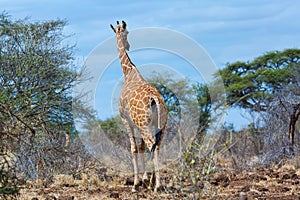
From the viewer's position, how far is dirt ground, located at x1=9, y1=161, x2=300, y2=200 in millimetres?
6715

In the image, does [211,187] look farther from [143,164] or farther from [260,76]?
[260,76]

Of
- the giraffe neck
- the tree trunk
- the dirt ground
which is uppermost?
the giraffe neck

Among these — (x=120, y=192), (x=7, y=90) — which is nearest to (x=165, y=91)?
(x=7, y=90)

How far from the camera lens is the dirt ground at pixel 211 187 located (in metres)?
6.71

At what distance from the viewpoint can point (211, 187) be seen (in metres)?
6.60

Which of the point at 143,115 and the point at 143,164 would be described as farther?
the point at 143,164

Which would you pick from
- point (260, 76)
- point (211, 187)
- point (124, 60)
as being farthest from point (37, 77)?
point (260, 76)

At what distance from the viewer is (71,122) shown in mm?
12516

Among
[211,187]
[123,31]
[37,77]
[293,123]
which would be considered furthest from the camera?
[37,77]

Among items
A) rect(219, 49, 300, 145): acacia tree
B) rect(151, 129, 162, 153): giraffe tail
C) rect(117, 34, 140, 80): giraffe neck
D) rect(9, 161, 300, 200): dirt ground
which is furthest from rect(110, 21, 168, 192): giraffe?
rect(219, 49, 300, 145): acacia tree

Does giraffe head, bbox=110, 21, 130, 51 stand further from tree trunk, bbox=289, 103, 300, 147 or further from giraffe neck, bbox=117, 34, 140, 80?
tree trunk, bbox=289, 103, 300, 147

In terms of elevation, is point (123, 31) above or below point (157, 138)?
above

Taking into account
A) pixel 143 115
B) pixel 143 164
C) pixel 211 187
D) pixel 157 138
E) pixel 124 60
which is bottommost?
pixel 211 187

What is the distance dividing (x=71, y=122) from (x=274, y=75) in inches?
367
